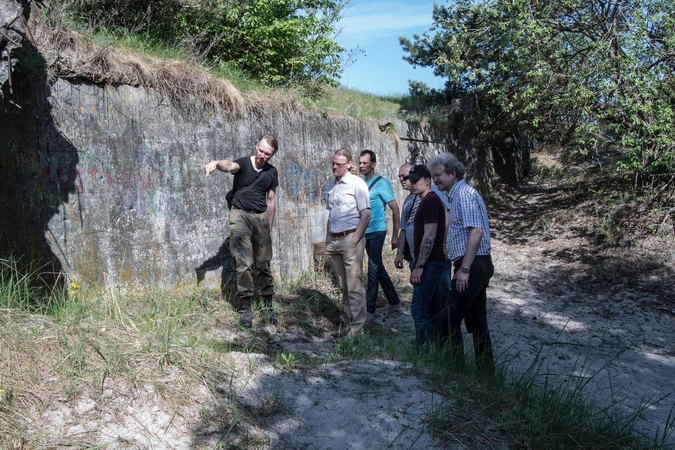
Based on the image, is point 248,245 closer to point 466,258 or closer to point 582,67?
point 466,258

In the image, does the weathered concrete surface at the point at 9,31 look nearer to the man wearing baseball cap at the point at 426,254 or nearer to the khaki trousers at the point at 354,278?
the khaki trousers at the point at 354,278

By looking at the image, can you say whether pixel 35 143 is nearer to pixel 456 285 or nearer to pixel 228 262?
pixel 228 262

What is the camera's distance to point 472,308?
4.48 m

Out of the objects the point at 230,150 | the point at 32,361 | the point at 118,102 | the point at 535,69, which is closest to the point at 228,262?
the point at 230,150

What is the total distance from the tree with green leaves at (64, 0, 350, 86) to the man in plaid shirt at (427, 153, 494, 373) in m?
5.40

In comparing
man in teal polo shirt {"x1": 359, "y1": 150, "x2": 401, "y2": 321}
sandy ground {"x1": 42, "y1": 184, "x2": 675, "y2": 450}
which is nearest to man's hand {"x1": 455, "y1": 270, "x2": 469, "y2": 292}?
sandy ground {"x1": 42, "y1": 184, "x2": 675, "y2": 450}

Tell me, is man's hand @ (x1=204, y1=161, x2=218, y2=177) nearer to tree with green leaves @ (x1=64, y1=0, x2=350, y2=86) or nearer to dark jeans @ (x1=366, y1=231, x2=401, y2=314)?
dark jeans @ (x1=366, y1=231, x2=401, y2=314)

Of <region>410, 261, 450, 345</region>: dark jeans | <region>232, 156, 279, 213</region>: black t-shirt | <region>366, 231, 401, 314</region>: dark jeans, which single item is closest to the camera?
<region>410, 261, 450, 345</region>: dark jeans

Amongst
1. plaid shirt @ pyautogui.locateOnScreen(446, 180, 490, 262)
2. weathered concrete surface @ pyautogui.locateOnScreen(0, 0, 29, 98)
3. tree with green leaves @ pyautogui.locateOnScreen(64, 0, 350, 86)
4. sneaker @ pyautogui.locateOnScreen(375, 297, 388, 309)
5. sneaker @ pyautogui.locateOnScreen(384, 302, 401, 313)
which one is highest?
tree with green leaves @ pyautogui.locateOnScreen(64, 0, 350, 86)

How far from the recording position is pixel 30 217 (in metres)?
4.97

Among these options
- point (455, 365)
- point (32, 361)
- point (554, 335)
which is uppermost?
point (32, 361)

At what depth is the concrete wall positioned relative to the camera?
16.4 feet

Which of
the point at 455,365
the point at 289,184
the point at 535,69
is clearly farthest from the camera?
the point at 535,69

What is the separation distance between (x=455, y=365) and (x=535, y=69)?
23.0 ft
